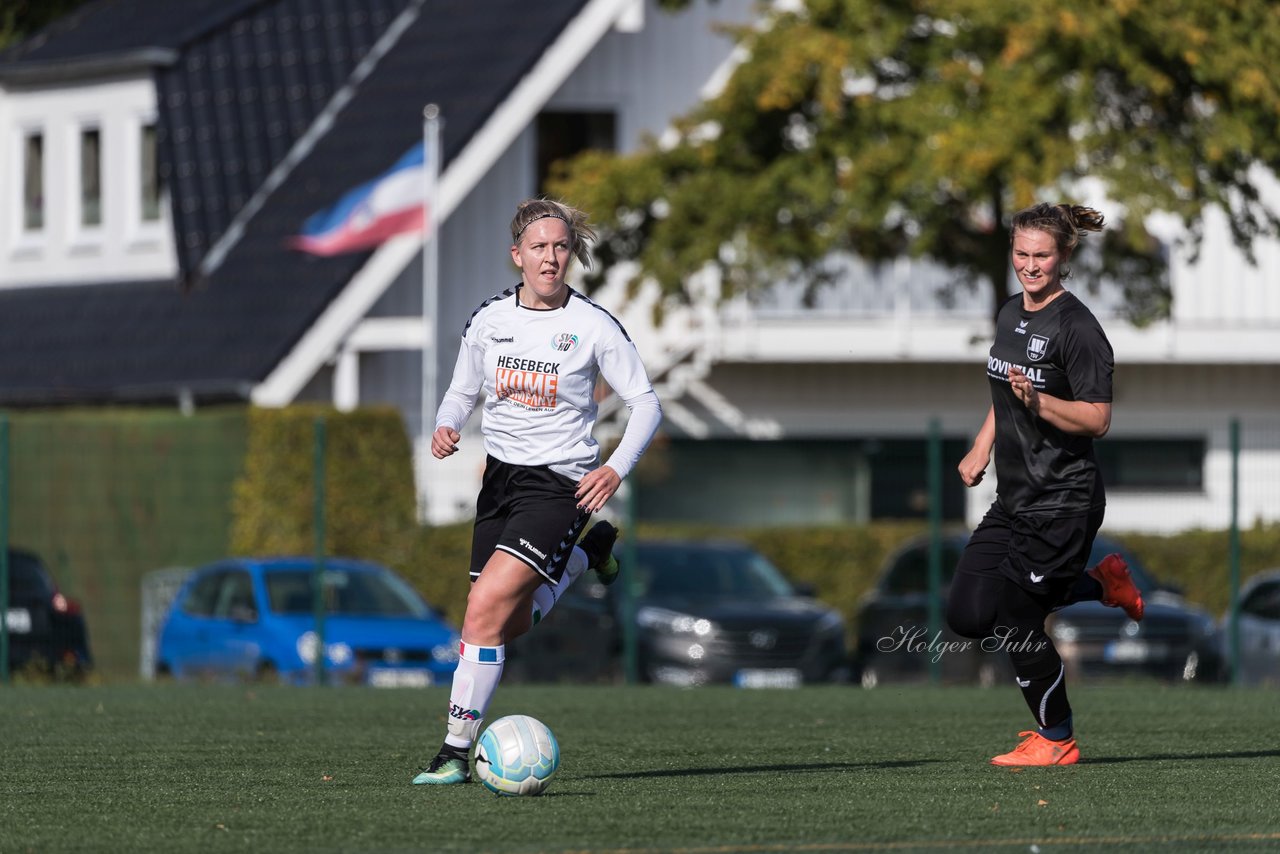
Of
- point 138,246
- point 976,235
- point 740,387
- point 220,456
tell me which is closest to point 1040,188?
point 976,235

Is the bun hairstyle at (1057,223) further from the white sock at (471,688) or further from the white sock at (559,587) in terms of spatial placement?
the white sock at (471,688)

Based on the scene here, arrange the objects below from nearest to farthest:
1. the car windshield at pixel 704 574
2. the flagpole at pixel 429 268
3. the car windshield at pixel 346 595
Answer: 1. the car windshield at pixel 346 595
2. the car windshield at pixel 704 574
3. the flagpole at pixel 429 268

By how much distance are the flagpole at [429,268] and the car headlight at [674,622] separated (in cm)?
568

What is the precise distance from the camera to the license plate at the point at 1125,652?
22234 millimetres

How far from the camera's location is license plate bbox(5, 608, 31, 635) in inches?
814

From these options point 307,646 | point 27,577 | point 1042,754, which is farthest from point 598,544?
point 27,577

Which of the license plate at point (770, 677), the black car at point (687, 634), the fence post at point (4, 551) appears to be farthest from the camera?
the black car at point (687, 634)

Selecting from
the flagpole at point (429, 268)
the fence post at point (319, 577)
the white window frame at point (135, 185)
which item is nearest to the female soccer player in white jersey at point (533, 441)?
the fence post at point (319, 577)

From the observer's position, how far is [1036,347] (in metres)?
9.74

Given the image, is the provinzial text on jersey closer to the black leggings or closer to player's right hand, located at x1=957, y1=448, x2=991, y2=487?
player's right hand, located at x1=957, y1=448, x2=991, y2=487

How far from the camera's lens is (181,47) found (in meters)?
32.8

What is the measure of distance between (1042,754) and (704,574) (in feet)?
41.9

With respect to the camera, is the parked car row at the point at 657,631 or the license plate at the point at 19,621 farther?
the parked car row at the point at 657,631

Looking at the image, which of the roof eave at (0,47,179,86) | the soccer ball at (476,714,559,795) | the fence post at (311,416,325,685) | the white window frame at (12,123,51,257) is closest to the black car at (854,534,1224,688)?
the fence post at (311,416,325,685)
